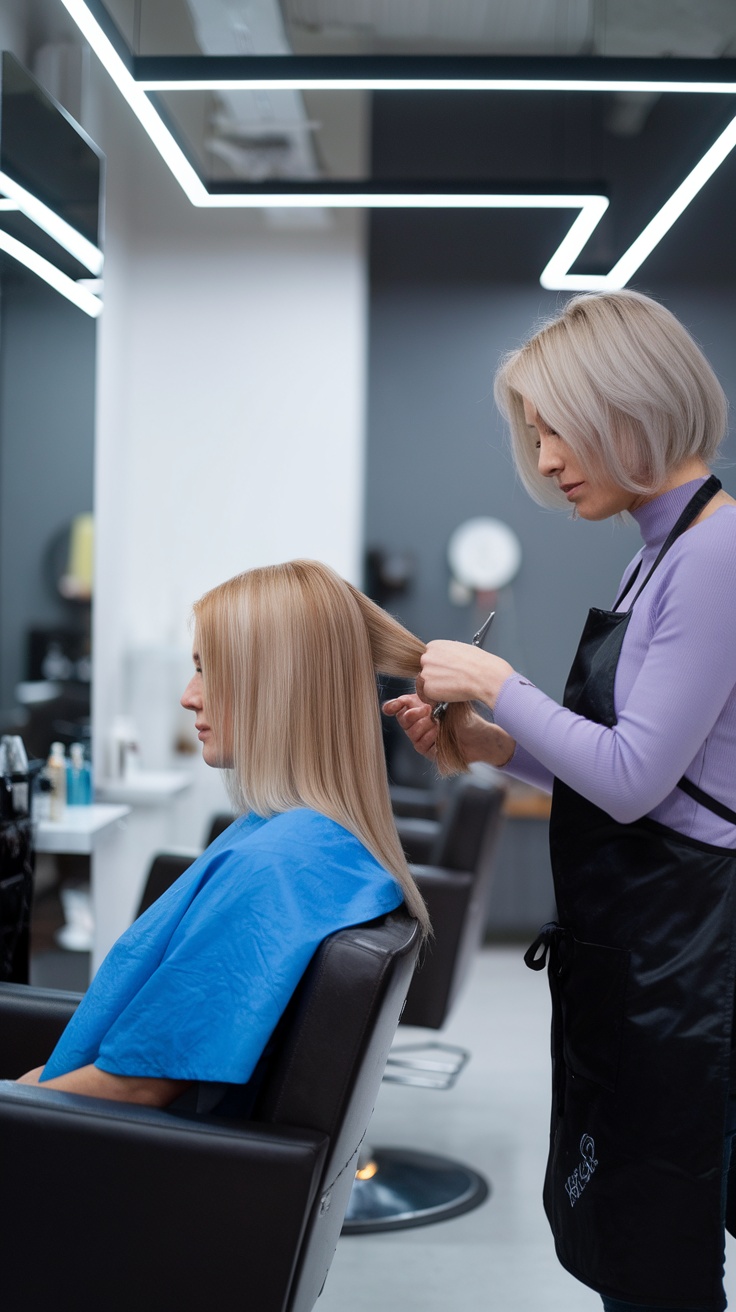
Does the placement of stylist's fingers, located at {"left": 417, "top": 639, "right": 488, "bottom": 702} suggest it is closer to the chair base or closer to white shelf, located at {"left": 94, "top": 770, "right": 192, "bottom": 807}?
the chair base

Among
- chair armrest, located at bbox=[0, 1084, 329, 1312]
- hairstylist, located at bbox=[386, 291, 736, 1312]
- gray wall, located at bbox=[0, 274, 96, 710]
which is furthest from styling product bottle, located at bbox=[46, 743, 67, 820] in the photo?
hairstylist, located at bbox=[386, 291, 736, 1312]

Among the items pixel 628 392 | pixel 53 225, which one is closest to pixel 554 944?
pixel 628 392

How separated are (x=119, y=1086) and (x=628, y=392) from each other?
3.11ft

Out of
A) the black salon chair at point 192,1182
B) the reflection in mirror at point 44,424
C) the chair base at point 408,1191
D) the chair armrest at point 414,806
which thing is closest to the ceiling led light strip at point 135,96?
the reflection in mirror at point 44,424

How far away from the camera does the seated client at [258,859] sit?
4.18 ft

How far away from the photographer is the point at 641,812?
1.19 meters

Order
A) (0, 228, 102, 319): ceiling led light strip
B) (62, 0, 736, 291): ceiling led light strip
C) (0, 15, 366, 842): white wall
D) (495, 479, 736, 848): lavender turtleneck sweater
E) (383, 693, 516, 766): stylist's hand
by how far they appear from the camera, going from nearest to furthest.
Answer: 1. (495, 479, 736, 848): lavender turtleneck sweater
2. (383, 693, 516, 766): stylist's hand
3. (62, 0, 736, 291): ceiling led light strip
4. (0, 228, 102, 319): ceiling led light strip
5. (0, 15, 366, 842): white wall

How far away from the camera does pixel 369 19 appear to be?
4.45 meters

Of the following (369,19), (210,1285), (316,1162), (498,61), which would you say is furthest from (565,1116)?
(369,19)

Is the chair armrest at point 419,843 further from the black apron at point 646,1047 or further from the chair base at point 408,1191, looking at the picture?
the black apron at point 646,1047

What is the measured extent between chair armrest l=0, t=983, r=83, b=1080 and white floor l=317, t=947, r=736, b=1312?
864mm

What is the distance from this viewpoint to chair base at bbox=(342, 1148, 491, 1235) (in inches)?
98.9

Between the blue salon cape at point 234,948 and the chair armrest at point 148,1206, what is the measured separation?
0.08m

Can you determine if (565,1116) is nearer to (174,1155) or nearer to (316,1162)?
(316,1162)
